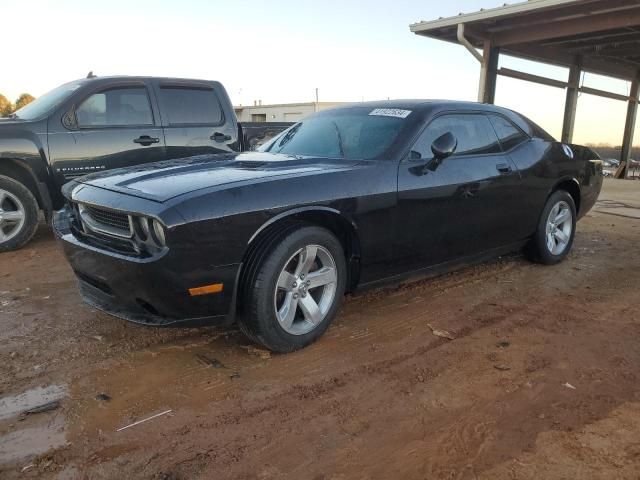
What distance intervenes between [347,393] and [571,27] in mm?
12089

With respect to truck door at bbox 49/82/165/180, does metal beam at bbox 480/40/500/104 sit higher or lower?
higher

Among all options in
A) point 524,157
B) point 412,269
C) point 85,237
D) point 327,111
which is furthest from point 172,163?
point 524,157

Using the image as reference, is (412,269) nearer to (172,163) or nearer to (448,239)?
(448,239)

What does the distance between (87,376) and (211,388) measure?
0.71m

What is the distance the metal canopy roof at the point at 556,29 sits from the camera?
10.7 m

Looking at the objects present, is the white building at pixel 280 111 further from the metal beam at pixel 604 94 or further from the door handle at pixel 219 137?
the door handle at pixel 219 137

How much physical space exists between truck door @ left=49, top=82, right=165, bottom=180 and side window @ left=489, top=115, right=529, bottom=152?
375cm

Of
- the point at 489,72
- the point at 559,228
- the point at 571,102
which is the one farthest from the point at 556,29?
the point at 559,228

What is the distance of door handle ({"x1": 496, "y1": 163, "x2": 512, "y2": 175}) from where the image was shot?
14.3ft

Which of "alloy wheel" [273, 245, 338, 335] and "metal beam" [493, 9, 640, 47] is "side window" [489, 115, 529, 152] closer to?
"alloy wheel" [273, 245, 338, 335]

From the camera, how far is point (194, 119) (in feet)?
21.4

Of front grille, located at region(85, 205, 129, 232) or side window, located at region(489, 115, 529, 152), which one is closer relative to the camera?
front grille, located at region(85, 205, 129, 232)

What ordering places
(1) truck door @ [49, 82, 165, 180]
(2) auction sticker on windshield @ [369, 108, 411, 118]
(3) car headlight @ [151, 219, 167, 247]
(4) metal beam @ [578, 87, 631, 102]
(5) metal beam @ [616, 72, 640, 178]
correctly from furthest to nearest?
(5) metal beam @ [616, 72, 640, 178]
(4) metal beam @ [578, 87, 631, 102]
(1) truck door @ [49, 82, 165, 180]
(2) auction sticker on windshield @ [369, 108, 411, 118]
(3) car headlight @ [151, 219, 167, 247]

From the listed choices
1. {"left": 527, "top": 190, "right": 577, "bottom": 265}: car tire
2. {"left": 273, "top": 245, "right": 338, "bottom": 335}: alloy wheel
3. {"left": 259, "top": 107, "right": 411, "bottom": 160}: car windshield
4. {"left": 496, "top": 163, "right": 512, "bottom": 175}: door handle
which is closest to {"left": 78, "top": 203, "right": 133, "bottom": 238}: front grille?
{"left": 273, "top": 245, "right": 338, "bottom": 335}: alloy wheel
